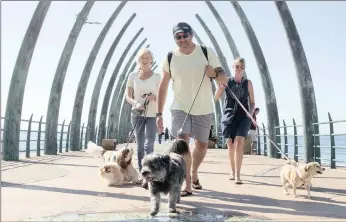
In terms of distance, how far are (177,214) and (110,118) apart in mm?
26720

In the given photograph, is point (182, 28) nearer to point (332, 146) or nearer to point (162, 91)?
point (162, 91)

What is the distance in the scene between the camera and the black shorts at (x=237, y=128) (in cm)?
611

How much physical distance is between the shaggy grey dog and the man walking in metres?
0.85

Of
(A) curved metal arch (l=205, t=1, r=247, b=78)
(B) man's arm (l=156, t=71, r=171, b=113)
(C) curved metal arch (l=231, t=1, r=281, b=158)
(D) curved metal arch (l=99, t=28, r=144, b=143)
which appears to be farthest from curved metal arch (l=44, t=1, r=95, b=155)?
(D) curved metal arch (l=99, t=28, r=144, b=143)

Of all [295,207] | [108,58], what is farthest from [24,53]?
[108,58]

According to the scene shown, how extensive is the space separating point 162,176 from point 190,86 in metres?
1.63

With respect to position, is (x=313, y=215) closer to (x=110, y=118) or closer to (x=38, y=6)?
(x=38, y=6)

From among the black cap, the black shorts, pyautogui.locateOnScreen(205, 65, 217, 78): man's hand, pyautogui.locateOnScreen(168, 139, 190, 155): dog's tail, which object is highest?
the black cap

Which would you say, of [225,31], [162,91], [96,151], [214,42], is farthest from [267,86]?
[162,91]

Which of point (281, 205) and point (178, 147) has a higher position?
point (178, 147)

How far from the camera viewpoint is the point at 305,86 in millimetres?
9297

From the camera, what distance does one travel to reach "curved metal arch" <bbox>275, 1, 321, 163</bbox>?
920 centimetres

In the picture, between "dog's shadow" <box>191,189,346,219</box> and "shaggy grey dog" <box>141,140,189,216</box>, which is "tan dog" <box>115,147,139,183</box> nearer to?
"dog's shadow" <box>191,189,346,219</box>

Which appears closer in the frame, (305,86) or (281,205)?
(281,205)
